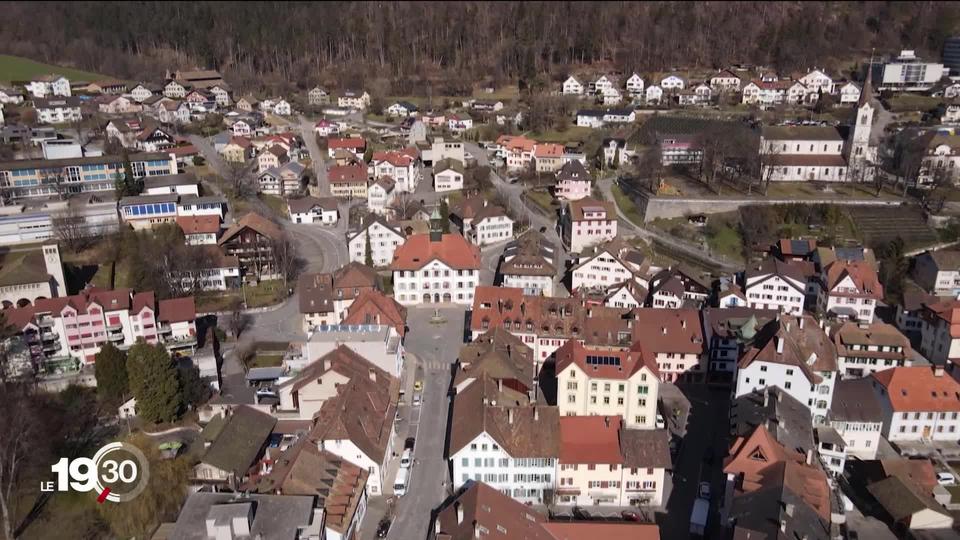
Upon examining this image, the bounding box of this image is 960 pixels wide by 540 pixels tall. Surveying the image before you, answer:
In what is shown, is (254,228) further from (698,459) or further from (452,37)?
(452,37)

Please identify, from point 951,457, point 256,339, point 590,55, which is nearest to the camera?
point 951,457

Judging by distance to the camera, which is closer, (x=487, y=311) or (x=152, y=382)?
(x=152, y=382)

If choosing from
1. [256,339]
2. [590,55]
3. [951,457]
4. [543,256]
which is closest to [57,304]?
[256,339]

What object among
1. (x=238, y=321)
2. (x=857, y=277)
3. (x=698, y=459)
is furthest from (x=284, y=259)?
(x=857, y=277)

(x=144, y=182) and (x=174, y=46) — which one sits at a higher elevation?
(x=174, y=46)

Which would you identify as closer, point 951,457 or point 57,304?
point 951,457

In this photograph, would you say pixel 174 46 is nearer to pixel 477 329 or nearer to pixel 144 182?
pixel 144 182
